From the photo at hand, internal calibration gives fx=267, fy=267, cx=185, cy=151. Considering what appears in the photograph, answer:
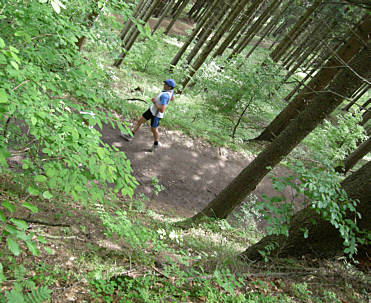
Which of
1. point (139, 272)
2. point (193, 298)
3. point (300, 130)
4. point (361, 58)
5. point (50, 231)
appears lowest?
point (50, 231)

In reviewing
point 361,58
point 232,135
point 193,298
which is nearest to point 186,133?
point 232,135

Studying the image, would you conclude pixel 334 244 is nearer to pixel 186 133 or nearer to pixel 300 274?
pixel 300 274

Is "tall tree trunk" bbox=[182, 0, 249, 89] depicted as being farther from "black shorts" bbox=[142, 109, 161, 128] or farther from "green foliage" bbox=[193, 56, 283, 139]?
"black shorts" bbox=[142, 109, 161, 128]

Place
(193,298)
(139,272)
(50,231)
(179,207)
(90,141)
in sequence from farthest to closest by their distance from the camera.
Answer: (179,207) < (50,231) < (139,272) < (193,298) < (90,141)

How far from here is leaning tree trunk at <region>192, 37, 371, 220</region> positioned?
4.16m

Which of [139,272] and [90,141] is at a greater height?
[90,141]

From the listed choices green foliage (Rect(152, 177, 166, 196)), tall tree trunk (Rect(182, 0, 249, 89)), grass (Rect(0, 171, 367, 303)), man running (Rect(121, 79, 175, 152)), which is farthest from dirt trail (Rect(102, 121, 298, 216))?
tall tree trunk (Rect(182, 0, 249, 89))

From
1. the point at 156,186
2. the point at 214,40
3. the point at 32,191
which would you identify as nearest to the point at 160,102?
the point at 156,186

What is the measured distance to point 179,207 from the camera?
24.4ft

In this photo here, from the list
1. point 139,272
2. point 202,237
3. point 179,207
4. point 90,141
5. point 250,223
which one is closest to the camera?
point 90,141

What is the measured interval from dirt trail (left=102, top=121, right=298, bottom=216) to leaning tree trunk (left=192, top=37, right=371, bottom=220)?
1.80 m

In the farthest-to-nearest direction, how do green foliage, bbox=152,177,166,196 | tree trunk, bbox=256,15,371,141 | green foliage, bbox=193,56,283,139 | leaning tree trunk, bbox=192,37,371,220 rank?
green foliage, bbox=193,56,283,139 < green foliage, bbox=152,177,166,196 < tree trunk, bbox=256,15,371,141 < leaning tree trunk, bbox=192,37,371,220

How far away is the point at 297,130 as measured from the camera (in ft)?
15.6

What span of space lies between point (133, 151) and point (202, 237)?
3.81m
